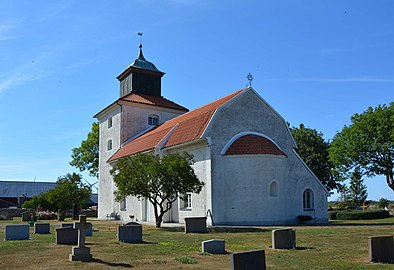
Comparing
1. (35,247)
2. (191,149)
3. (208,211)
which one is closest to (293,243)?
(35,247)

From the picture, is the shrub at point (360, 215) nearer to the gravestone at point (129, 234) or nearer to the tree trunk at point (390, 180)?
the tree trunk at point (390, 180)

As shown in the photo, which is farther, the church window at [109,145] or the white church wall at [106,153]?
the church window at [109,145]

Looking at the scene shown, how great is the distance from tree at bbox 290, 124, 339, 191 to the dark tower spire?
1827 centimetres

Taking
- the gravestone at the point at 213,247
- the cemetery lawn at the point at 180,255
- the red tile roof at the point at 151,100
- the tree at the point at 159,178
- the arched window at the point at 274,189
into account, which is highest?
the red tile roof at the point at 151,100

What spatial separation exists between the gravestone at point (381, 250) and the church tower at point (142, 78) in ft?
109

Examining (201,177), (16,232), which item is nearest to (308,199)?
(201,177)

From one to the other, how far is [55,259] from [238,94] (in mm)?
17987

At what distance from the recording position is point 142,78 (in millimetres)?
42000

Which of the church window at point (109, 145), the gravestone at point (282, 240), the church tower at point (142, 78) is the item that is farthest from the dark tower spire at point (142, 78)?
the gravestone at point (282, 240)

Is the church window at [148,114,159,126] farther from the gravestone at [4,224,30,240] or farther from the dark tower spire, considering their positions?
the gravestone at [4,224,30,240]

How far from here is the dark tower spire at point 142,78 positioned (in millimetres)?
41562

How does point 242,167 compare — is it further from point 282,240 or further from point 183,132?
point 282,240

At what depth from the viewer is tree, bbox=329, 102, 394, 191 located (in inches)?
1358

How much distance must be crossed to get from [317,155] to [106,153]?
2376cm
